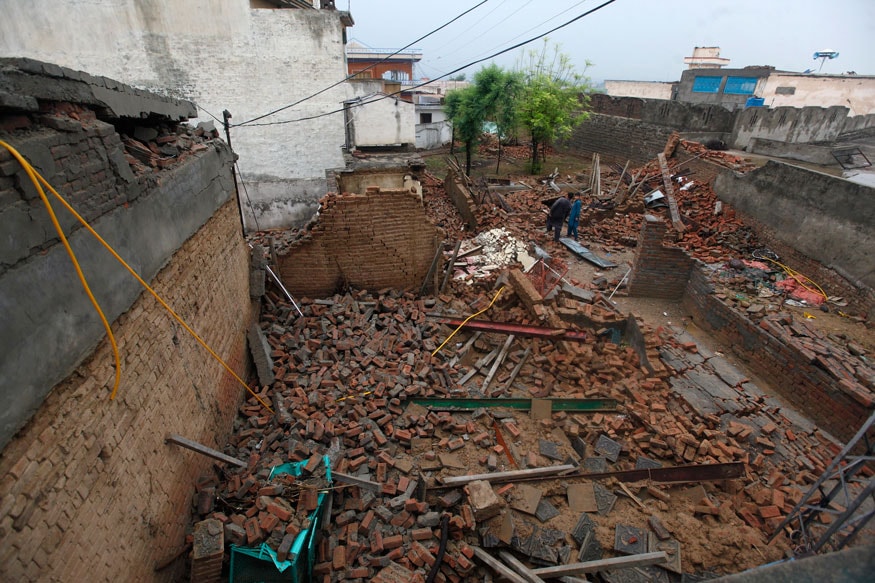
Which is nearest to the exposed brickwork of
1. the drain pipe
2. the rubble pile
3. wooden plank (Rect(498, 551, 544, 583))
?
the rubble pile

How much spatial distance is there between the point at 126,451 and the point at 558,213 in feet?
35.9

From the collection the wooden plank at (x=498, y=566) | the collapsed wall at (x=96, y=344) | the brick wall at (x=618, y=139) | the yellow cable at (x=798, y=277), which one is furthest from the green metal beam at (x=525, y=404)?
the brick wall at (x=618, y=139)

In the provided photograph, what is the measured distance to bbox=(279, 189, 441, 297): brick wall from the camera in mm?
8070

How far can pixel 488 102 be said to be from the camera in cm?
2097

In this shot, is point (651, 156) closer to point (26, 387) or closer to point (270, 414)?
point (270, 414)

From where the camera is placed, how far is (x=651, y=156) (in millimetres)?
20359

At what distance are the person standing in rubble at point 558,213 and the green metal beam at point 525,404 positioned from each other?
260 inches

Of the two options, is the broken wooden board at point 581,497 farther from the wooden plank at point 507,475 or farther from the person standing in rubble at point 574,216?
the person standing in rubble at point 574,216

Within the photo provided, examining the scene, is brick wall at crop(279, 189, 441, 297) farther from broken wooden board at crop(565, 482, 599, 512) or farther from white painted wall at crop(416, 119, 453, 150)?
white painted wall at crop(416, 119, 453, 150)

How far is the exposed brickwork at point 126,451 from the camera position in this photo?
7.91 feet

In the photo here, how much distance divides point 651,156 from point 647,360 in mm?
17042

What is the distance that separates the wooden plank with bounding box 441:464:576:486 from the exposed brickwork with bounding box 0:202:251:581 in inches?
114

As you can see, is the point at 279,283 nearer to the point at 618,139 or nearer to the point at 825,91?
the point at 618,139

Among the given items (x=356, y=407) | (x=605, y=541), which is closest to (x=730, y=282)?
(x=605, y=541)
